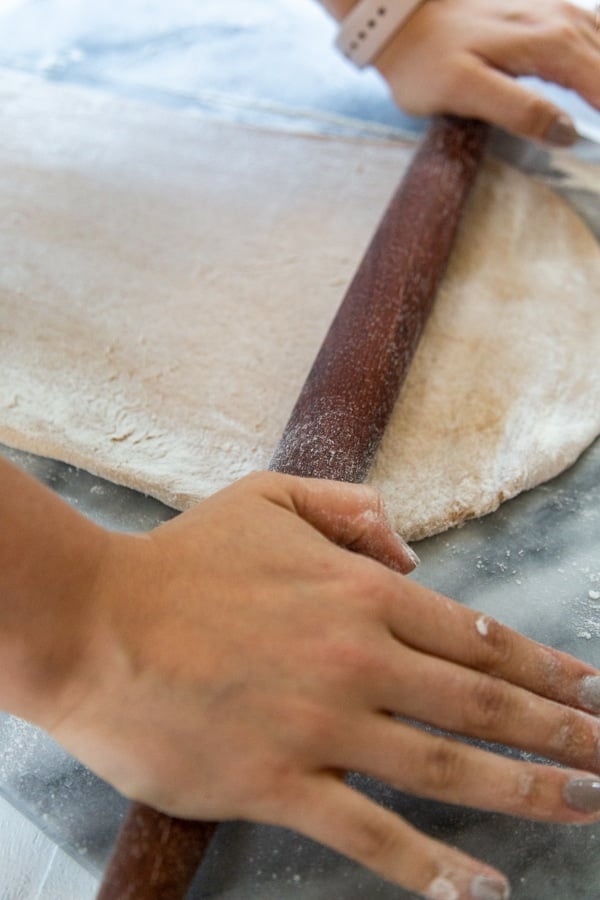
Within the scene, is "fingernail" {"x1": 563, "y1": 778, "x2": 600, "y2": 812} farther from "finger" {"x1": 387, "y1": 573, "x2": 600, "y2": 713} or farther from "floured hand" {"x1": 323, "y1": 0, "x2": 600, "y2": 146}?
"floured hand" {"x1": 323, "y1": 0, "x2": 600, "y2": 146}

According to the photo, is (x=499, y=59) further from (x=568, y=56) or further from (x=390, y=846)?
(x=390, y=846)

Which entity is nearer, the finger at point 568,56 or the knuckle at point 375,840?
the knuckle at point 375,840

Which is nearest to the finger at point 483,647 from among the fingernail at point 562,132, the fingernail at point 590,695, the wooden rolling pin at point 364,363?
the fingernail at point 590,695

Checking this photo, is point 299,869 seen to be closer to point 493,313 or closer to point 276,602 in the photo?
point 276,602

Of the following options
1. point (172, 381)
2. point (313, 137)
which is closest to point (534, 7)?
point (313, 137)

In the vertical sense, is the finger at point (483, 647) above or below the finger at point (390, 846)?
above

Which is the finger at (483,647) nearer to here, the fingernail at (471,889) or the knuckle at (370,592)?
the knuckle at (370,592)
